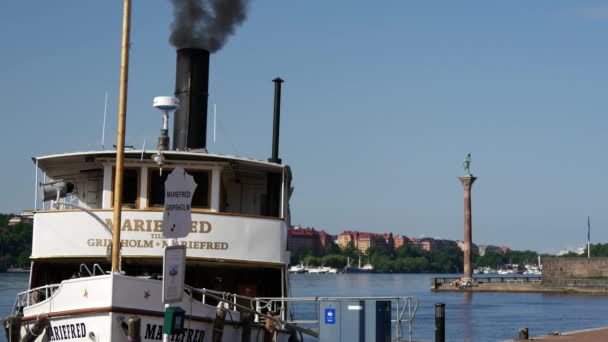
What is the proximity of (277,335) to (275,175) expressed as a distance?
354 cm

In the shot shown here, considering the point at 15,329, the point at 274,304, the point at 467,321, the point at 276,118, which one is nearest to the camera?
the point at 15,329

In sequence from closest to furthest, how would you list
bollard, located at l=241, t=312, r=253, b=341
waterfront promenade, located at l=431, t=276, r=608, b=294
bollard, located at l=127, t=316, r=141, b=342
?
bollard, located at l=127, t=316, r=141, b=342 → bollard, located at l=241, t=312, r=253, b=341 → waterfront promenade, located at l=431, t=276, r=608, b=294

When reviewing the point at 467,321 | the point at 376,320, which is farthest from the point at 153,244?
the point at 467,321

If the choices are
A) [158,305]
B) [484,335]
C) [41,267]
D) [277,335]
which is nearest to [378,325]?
[277,335]

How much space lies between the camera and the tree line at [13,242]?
104062 mm

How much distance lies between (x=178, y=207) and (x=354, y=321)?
14.6 ft

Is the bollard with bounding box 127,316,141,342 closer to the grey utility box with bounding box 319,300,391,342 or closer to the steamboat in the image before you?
the steamboat

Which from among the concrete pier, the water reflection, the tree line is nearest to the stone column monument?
the concrete pier

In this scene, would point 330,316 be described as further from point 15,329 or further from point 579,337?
point 579,337

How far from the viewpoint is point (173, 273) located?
12508mm

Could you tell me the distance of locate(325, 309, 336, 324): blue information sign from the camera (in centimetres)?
1622

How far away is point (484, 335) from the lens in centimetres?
3866

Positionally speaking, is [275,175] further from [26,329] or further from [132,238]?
[26,329]

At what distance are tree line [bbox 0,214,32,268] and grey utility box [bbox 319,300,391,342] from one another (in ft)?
278
